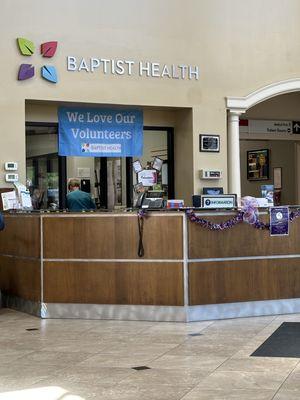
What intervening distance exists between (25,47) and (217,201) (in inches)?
185

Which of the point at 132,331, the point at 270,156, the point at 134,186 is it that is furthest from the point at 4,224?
the point at 270,156

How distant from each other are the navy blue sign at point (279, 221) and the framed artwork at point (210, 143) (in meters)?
3.98

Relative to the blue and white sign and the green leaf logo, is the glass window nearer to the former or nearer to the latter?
the blue and white sign

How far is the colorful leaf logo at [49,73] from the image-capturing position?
11609 millimetres

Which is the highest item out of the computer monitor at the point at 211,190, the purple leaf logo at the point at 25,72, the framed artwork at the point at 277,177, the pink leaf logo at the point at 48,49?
the pink leaf logo at the point at 48,49

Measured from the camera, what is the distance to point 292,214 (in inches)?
364

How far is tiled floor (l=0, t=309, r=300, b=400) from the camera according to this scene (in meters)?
5.50

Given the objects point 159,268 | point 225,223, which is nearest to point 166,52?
point 225,223

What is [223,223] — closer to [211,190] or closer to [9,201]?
[9,201]

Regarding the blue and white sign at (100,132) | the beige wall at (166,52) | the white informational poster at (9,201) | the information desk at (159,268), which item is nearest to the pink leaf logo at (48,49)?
the beige wall at (166,52)

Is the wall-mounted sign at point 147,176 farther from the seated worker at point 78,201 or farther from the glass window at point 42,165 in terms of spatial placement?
the seated worker at point 78,201

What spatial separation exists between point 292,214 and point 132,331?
282 cm

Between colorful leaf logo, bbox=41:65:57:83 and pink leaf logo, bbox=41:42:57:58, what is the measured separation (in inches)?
8.1

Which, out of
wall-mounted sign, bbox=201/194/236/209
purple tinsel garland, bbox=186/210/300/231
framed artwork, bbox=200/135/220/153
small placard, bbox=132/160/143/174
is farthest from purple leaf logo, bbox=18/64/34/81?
purple tinsel garland, bbox=186/210/300/231
